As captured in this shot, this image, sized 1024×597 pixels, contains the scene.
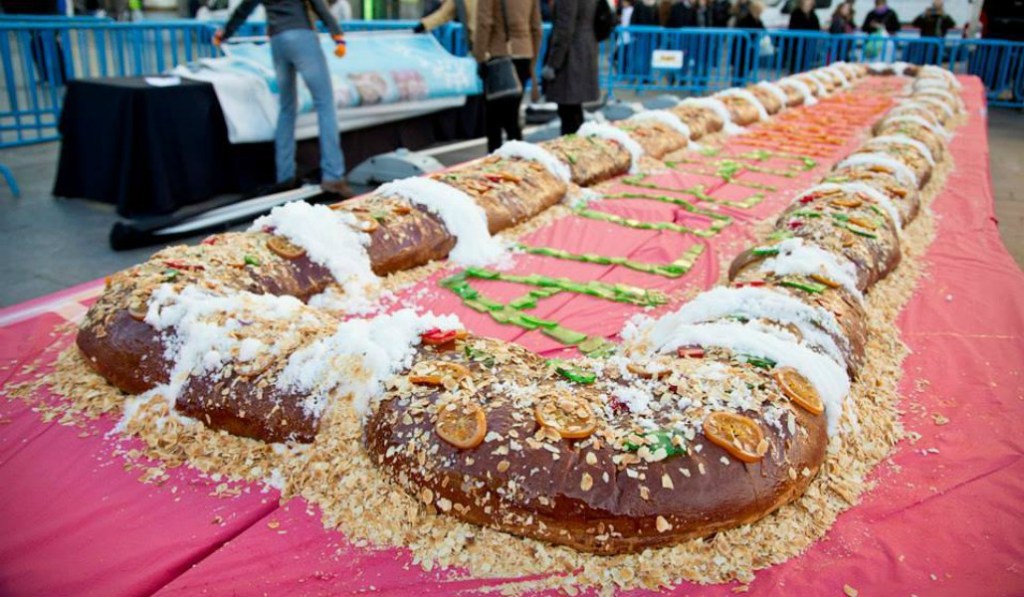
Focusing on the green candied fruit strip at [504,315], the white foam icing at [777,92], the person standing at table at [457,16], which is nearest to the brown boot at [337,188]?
the person standing at table at [457,16]

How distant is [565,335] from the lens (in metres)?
2.69

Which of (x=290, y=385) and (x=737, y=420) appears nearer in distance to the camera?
(x=737, y=420)

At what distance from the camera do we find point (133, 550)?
1.62m

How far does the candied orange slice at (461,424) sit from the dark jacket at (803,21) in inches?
513

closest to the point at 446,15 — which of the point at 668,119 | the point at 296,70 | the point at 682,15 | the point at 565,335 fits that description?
the point at 296,70

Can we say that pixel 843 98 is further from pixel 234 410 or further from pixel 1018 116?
pixel 234 410

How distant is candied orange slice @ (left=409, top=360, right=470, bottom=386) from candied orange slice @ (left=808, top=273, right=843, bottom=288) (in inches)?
55.6

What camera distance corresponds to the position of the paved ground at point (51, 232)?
3885 millimetres

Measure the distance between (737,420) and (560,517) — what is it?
49 cm

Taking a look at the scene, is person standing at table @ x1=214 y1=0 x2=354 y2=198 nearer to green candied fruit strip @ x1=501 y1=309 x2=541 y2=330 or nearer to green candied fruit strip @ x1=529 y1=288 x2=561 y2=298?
green candied fruit strip @ x1=529 y1=288 x2=561 y2=298

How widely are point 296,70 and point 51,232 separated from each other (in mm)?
1861

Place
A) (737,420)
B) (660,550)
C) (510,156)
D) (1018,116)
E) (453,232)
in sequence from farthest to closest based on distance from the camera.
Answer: (1018,116) < (510,156) < (453,232) < (737,420) < (660,550)

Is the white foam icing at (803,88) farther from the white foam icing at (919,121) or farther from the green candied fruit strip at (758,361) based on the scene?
the green candied fruit strip at (758,361)

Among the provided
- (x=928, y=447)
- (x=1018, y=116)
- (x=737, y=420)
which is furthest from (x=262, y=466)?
(x=1018, y=116)
